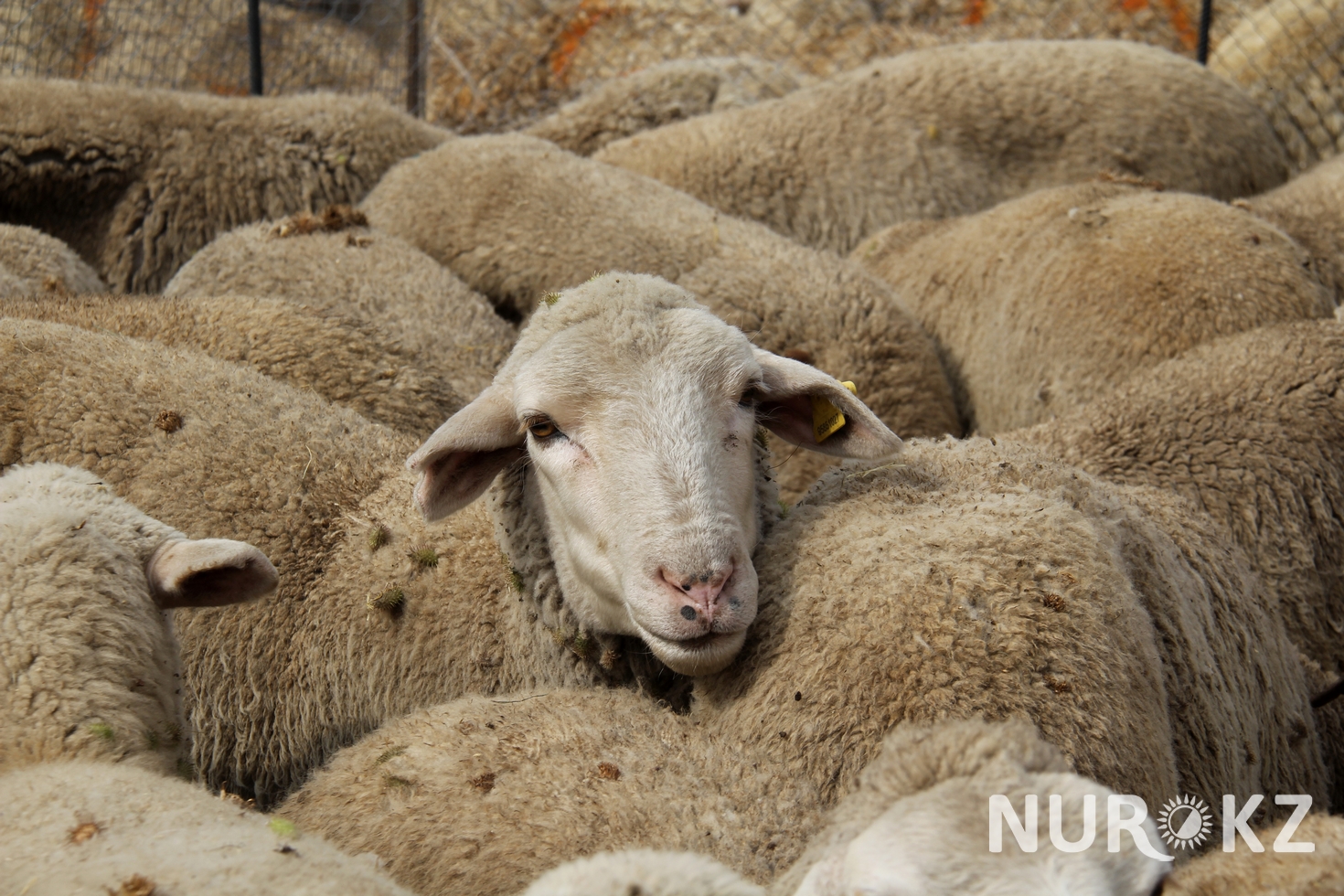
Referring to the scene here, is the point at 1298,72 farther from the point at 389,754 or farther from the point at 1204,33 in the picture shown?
the point at 389,754

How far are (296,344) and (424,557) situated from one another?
1158 mm

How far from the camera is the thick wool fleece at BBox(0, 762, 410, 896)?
73.7 inches

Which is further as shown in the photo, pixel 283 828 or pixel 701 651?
pixel 701 651

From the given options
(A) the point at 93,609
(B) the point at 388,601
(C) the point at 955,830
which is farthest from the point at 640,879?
(B) the point at 388,601

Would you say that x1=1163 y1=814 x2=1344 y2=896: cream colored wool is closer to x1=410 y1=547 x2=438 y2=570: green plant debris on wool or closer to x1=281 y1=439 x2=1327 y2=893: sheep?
x1=281 y1=439 x2=1327 y2=893: sheep

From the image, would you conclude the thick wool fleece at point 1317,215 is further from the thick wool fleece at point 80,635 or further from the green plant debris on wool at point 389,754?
the thick wool fleece at point 80,635

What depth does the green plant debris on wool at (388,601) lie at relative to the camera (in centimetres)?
329

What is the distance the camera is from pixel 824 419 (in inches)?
117

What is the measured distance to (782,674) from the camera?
2500mm

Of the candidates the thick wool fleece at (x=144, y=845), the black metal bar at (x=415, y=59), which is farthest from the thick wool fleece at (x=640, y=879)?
the black metal bar at (x=415, y=59)

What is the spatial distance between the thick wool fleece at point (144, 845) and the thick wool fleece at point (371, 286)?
2.35 meters

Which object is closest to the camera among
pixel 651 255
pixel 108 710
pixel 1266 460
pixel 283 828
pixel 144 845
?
pixel 144 845

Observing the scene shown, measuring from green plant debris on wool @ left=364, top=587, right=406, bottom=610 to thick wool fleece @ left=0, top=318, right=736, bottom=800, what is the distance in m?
0.01

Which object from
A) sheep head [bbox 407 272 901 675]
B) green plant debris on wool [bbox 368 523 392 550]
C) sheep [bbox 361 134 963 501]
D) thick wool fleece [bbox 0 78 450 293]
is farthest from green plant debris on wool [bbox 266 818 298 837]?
thick wool fleece [bbox 0 78 450 293]
